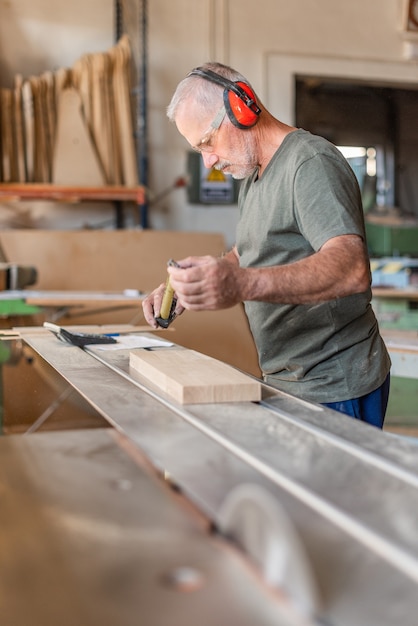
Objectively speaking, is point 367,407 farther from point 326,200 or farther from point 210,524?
point 210,524

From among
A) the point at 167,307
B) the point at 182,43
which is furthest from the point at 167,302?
the point at 182,43

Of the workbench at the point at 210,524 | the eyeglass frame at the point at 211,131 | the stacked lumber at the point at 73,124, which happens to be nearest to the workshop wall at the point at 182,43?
the stacked lumber at the point at 73,124

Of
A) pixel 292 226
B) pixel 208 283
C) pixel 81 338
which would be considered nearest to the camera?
pixel 208 283

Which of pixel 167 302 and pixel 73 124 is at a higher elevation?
pixel 73 124

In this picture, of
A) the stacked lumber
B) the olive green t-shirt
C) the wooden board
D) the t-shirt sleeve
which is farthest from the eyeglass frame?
the stacked lumber

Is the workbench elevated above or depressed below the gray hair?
below

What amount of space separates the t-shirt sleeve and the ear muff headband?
23 cm

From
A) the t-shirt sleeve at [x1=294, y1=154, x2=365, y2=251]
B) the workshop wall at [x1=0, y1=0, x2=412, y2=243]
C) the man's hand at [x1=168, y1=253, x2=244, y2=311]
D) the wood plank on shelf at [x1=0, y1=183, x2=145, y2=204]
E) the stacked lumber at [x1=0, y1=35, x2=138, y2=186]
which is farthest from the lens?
the workshop wall at [x1=0, y1=0, x2=412, y2=243]

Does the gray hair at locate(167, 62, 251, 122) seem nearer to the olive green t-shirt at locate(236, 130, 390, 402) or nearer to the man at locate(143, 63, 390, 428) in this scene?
the man at locate(143, 63, 390, 428)

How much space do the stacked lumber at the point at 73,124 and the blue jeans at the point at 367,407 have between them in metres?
3.71

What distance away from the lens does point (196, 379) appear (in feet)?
4.67

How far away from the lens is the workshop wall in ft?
17.9

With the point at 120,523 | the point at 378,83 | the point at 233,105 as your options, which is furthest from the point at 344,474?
the point at 378,83

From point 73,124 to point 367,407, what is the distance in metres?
3.91
